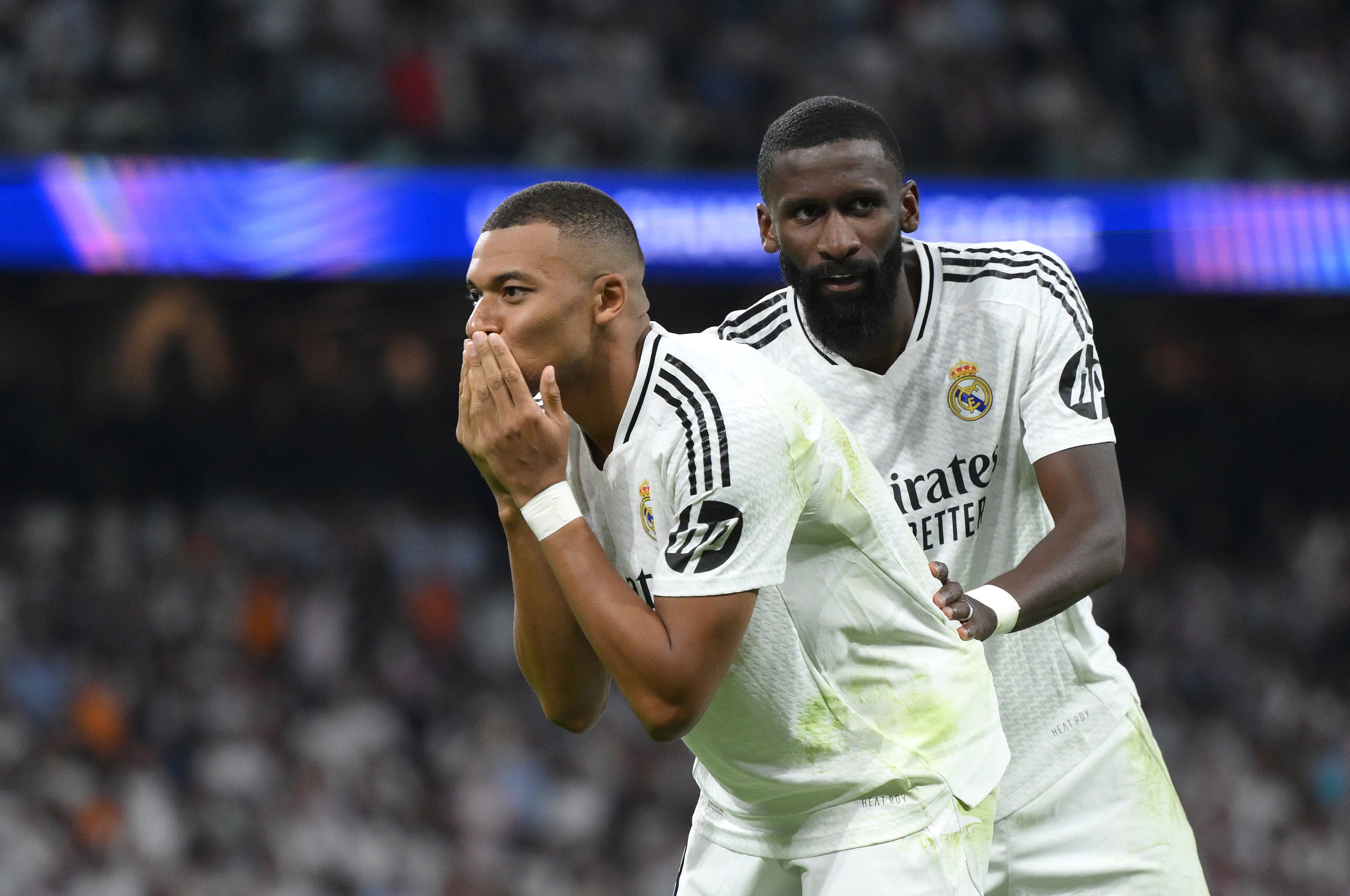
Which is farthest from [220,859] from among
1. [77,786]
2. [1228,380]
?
Result: [1228,380]

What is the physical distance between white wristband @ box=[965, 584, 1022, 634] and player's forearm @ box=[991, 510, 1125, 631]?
0.07 feet

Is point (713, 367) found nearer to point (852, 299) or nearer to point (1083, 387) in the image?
point (852, 299)

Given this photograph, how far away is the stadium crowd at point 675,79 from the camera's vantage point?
1159 centimetres

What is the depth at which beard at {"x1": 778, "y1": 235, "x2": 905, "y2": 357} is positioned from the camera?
3.34m

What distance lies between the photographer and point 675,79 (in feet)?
42.5

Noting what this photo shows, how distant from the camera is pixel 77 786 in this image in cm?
1019

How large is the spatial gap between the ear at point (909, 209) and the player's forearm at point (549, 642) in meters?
1.20

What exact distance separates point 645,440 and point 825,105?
1.04m

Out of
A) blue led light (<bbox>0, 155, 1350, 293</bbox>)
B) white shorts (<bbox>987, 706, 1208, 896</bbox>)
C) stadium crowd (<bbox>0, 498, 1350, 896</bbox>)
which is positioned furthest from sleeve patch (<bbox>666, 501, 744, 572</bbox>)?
blue led light (<bbox>0, 155, 1350, 293</bbox>)

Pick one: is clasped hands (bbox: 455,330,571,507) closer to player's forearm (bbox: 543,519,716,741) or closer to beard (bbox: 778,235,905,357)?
player's forearm (bbox: 543,519,716,741)

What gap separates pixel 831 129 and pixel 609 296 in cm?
78

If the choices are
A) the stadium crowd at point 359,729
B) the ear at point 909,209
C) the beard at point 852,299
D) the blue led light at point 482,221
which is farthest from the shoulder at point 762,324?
the blue led light at point 482,221

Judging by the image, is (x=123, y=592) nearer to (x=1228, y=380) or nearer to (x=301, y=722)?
(x=301, y=722)

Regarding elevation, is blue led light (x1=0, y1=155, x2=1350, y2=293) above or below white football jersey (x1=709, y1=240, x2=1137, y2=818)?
above
